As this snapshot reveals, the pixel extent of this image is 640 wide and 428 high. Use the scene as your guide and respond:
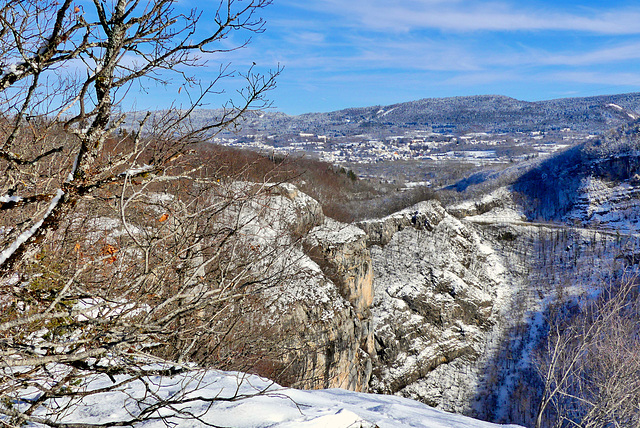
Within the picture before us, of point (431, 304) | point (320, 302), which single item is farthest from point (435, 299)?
point (320, 302)

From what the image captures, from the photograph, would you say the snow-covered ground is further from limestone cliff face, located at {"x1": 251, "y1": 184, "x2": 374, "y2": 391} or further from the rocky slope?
the rocky slope

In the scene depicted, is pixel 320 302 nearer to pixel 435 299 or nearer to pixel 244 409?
pixel 244 409

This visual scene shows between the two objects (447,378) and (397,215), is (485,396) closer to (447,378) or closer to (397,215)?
(447,378)

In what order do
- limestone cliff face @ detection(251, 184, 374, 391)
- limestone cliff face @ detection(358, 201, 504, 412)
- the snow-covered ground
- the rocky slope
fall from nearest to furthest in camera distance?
the snow-covered ground → limestone cliff face @ detection(251, 184, 374, 391) → the rocky slope → limestone cliff face @ detection(358, 201, 504, 412)

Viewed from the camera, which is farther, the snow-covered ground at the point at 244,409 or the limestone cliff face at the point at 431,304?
the limestone cliff face at the point at 431,304

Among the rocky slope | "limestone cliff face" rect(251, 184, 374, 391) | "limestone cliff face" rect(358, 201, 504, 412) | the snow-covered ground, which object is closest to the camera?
the snow-covered ground

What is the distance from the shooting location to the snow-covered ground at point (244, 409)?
4.14 meters

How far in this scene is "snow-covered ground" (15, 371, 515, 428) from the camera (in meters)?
4.14

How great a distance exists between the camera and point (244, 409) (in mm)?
4371

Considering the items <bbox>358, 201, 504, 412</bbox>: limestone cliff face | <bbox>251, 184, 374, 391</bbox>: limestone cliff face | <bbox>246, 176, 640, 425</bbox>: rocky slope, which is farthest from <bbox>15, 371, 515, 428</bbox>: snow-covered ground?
<bbox>358, 201, 504, 412</bbox>: limestone cliff face

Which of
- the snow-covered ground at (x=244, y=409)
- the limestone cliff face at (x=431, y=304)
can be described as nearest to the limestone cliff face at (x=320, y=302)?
the snow-covered ground at (x=244, y=409)

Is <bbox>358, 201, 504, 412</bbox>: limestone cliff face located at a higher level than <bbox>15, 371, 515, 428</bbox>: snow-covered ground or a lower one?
lower

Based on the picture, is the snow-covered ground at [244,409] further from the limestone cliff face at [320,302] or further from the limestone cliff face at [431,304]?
the limestone cliff face at [431,304]

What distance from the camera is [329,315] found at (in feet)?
66.0
